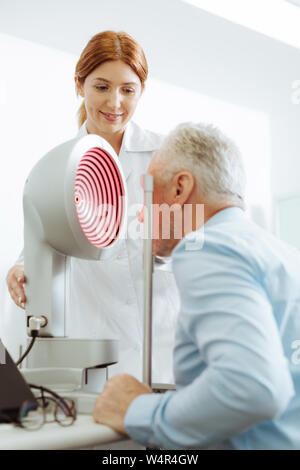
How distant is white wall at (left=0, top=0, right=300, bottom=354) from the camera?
9.47ft

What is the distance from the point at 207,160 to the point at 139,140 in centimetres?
68

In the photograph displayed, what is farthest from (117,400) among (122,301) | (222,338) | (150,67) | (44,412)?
(150,67)

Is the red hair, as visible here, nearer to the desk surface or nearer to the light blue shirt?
the light blue shirt

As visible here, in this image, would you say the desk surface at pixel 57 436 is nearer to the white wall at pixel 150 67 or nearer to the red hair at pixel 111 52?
the red hair at pixel 111 52

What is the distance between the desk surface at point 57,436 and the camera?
0.66 metres

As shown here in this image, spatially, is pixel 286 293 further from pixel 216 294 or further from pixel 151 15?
pixel 151 15

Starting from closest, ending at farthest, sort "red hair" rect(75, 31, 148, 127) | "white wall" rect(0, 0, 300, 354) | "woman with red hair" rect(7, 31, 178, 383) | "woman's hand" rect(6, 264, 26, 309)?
1. "woman's hand" rect(6, 264, 26, 309)
2. "woman with red hair" rect(7, 31, 178, 383)
3. "red hair" rect(75, 31, 148, 127)
4. "white wall" rect(0, 0, 300, 354)

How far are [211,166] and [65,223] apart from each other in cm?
28

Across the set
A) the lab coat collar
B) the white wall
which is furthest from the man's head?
the white wall

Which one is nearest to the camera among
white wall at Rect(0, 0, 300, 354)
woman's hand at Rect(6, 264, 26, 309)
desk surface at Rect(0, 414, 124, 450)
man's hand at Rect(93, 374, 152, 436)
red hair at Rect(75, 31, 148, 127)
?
desk surface at Rect(0, 414, 124, 450)

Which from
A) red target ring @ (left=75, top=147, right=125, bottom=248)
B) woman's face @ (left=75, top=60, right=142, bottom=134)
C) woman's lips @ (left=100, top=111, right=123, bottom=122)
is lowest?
red target ring @ (left=75, top=147, right=125, bottom=248)

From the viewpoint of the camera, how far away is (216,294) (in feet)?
2.33

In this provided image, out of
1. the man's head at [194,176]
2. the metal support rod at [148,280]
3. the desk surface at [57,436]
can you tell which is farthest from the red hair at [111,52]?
the desk surface at [57,436]

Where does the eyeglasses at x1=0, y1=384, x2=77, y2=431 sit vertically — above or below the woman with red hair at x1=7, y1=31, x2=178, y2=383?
below
